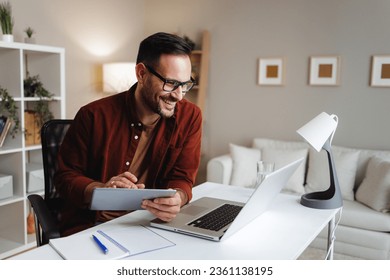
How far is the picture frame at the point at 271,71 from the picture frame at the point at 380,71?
2.53 feet

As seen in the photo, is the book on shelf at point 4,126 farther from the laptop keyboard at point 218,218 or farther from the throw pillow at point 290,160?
the throw pillow at point 290,160

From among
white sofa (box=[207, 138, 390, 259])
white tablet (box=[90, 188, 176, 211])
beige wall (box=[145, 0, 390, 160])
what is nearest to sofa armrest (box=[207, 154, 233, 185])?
white sofa (box=[207, 138, 390, 259])

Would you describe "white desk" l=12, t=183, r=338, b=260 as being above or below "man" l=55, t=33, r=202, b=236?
below

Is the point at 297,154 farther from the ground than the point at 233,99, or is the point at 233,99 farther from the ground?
the point at 233,99

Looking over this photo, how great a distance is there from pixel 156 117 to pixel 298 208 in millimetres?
667

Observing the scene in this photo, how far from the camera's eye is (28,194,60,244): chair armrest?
4.32 feet

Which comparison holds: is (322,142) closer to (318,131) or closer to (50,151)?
(318,131)

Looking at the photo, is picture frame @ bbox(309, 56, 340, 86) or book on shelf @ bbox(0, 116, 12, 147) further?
picture frame @ bbox(309, 56, 340, 86)

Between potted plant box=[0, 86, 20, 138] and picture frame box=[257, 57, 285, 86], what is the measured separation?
2.17 meters

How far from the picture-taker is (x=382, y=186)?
105 inches

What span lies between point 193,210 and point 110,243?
368 millimetres

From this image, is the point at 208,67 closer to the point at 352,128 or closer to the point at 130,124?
the point at 352,128

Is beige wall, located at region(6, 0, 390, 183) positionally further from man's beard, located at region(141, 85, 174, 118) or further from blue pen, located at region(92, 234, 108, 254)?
blue pen, located at region(92, 234, 108, 254)
